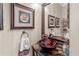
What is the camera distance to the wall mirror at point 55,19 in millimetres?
1487

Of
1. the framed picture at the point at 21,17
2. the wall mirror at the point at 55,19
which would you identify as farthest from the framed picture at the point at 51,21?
the framed picture at the point at 21,17

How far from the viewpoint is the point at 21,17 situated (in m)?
1.48

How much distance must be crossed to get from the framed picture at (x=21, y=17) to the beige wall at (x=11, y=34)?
0.04 m

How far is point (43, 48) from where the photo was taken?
4.90 feet

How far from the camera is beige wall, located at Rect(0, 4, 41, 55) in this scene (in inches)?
56.5

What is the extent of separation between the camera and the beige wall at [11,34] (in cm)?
143

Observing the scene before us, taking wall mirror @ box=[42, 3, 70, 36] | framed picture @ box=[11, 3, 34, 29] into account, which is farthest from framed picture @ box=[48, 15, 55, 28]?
framed picture @ box=[11, 3, 34, 29]

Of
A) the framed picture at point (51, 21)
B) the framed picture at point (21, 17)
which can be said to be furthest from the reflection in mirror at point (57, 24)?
the framed picture at point (21, 17)

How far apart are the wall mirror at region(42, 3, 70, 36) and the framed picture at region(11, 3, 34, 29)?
0.42 feet

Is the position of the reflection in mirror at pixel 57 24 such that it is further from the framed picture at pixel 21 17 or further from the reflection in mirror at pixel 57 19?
the framed picture at pixel 21 17

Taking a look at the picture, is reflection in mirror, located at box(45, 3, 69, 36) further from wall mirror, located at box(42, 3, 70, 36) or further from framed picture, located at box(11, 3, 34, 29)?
framed picture, located at box(11, 3, 34, 29)

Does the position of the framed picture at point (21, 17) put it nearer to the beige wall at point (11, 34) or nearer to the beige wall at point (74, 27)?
the beige wall at point (11, 34)

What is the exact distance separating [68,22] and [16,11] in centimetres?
52

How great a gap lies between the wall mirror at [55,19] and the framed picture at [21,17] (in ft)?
0.42
